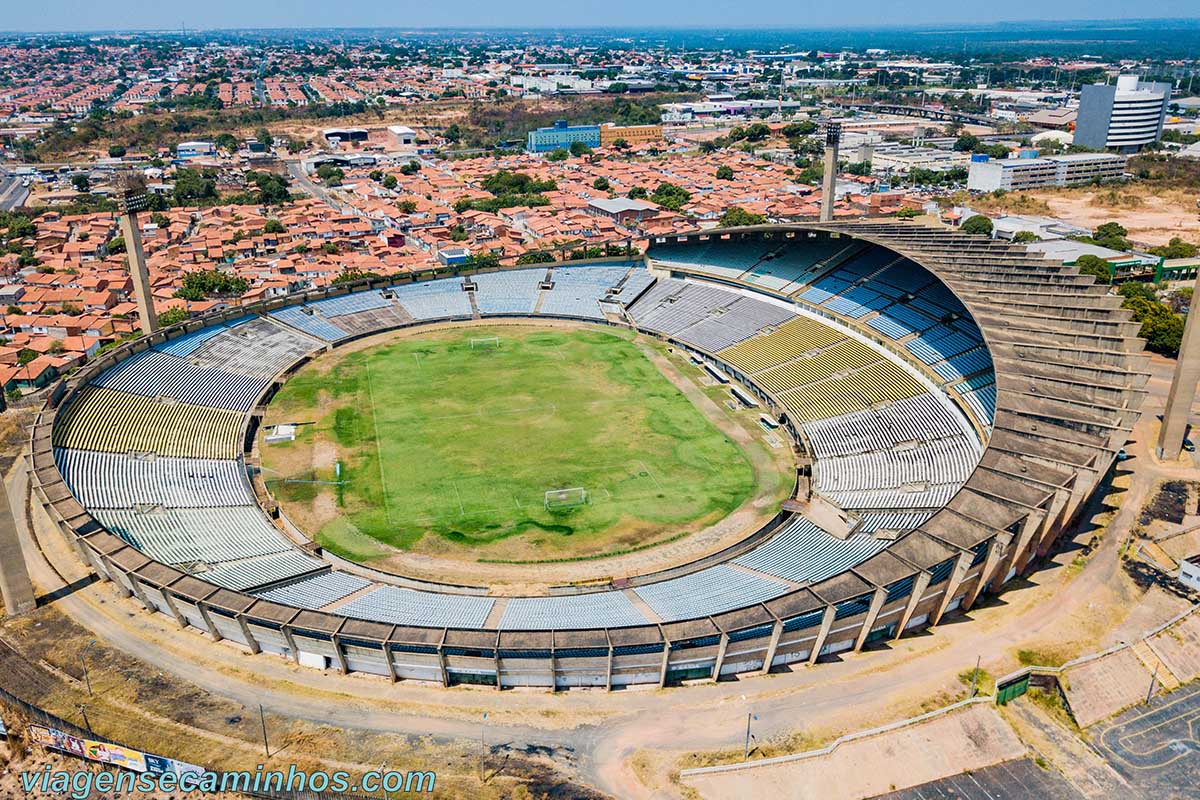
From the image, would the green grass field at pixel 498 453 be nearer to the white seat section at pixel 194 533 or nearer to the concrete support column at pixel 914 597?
the white seat section at pixel 194 533

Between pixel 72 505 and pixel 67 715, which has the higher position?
pixel 72 505

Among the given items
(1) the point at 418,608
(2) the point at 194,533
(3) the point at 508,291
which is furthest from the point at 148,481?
(3) the point at 508,291

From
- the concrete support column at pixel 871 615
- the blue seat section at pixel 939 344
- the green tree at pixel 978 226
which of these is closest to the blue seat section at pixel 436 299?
the blue seat section at pixel 939 344

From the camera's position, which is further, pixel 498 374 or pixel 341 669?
pixel 498 374

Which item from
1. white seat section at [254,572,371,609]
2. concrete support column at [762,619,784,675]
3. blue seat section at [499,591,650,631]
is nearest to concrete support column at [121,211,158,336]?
white seat section at [254,572,371,609]

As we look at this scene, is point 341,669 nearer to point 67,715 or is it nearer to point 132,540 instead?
point 67,715

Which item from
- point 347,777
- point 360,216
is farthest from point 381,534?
point 360,216
